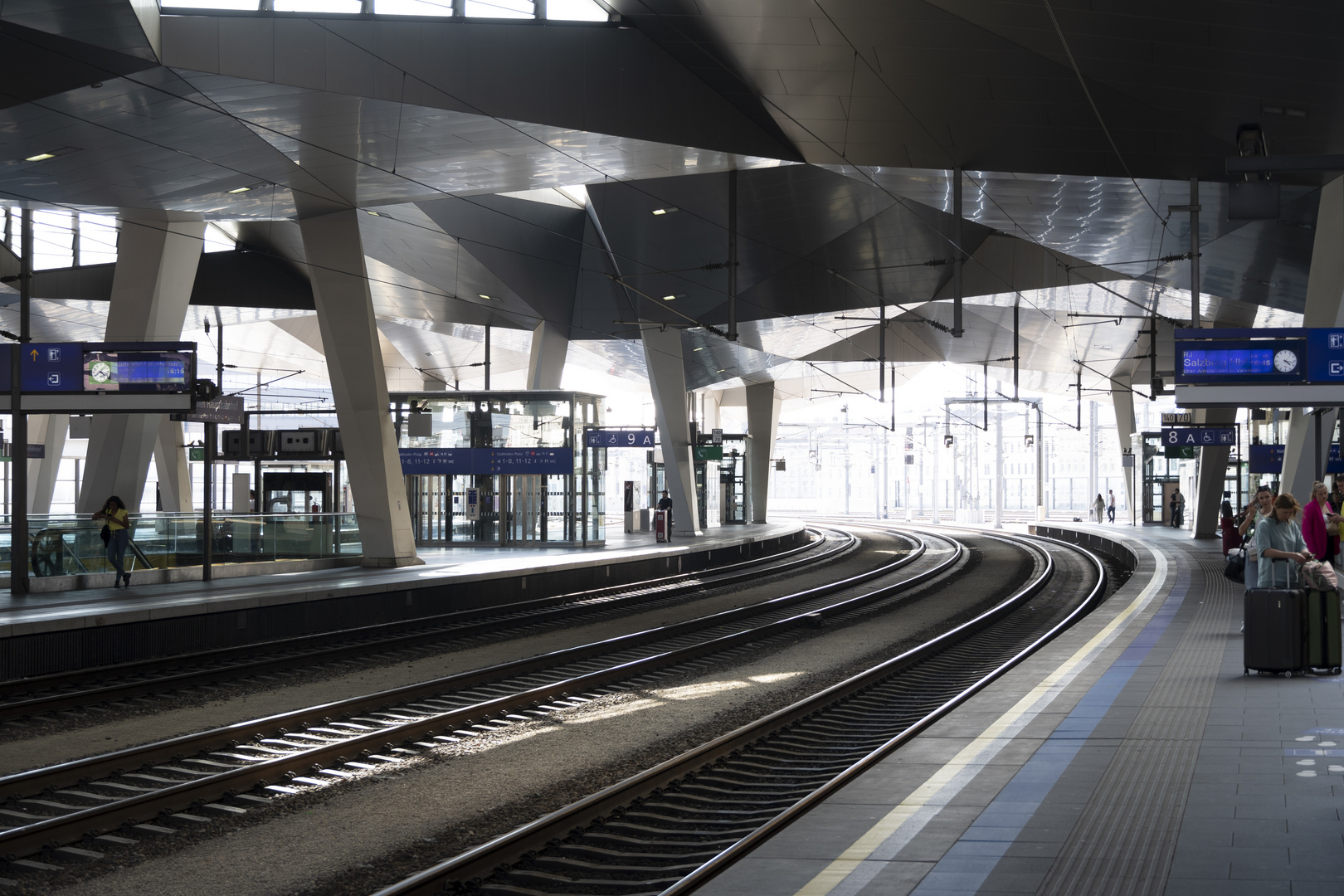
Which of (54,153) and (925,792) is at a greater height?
(54,153)

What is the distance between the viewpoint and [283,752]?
853cm

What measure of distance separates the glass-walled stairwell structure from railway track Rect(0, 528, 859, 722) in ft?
14.2

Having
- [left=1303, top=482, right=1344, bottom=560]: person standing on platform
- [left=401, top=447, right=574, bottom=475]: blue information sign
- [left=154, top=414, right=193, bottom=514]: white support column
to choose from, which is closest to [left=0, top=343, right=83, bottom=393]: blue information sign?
[left=401, top=447, right=574, bottom=475]: blue information sign

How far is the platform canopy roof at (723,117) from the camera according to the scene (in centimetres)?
1273

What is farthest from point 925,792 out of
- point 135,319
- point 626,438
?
point 626,438

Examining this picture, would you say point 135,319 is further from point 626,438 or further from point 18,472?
point 626,438

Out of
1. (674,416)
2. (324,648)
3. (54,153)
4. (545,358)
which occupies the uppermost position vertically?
(54,153)

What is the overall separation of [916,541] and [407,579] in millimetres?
26555

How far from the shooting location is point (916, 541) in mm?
41781

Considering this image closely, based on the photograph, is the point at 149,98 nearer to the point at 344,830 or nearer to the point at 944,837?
the point at 344,830

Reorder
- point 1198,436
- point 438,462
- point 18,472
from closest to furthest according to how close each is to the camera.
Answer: point 18,472 → point 438,462 → point 1198,436

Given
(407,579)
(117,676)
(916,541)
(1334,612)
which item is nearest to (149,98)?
(117,676)

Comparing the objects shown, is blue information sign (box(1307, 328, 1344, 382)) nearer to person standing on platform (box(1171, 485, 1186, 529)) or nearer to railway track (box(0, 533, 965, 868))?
railway track (box(0, 533, 965, 868))

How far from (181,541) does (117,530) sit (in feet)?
6.80
